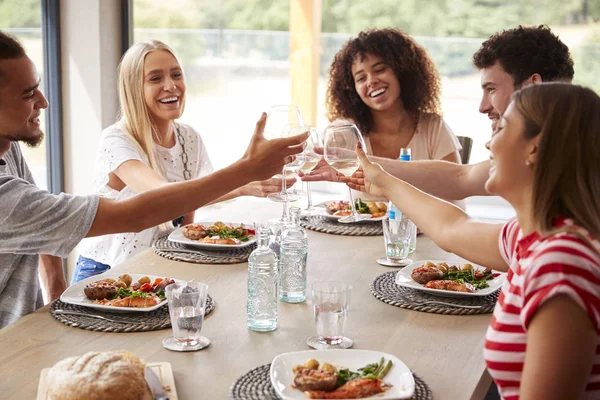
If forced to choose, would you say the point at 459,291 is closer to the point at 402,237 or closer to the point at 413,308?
the point at 413,308

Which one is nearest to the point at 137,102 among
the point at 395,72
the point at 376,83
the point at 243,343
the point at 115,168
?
the point at 115,168

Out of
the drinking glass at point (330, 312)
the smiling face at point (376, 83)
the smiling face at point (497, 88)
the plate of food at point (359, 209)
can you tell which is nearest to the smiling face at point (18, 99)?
the drinking glass at point (330, 312)

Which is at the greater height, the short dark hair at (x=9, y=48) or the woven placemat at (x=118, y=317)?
the short dark hair at (x=9, y=48)

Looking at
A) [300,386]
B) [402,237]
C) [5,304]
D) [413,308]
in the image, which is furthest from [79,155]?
[300,386]

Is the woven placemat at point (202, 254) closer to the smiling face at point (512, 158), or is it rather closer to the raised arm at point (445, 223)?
the raised arm at point (445, 223)

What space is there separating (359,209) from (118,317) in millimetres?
1392

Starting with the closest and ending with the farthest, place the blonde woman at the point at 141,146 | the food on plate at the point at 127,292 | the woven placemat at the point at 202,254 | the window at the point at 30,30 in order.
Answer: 1. the food on plate at the point at 127,292
2. the woven placemat at the point at 202,254
3. the blonde woman at the point at 141,146
4. the window at the point at 30,30

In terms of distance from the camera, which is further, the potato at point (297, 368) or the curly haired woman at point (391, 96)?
the curly haired woman at point (391, 96)

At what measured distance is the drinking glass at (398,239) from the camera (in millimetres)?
2314

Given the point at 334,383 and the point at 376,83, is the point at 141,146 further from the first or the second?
the point at 334,383

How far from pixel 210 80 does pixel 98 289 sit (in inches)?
116

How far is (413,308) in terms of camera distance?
189 cm

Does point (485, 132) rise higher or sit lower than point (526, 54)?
lower

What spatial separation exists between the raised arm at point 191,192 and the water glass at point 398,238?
454 millimetres
